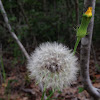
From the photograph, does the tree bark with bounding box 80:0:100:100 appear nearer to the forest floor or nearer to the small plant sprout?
the small plant sprout

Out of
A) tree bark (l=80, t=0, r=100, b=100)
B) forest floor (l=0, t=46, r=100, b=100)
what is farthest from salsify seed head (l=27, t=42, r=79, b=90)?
forest floor (l=0, t=46, r=100, b=100)

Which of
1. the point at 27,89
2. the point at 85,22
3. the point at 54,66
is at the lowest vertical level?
the point at 27,89

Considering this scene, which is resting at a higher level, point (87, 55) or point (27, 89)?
point (87, 55)

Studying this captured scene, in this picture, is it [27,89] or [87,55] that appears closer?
[87,55]

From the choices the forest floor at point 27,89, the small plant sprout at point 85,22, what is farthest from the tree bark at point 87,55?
the forest floor at point 27,89

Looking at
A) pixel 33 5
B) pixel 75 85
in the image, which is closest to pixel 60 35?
pixel 33 5

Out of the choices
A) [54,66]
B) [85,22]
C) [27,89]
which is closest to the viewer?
[85,22]

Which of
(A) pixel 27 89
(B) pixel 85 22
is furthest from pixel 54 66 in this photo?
(A) pixel 27 89

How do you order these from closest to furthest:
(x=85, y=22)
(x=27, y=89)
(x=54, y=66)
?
(x=85, y=22) → (x=54, y=66) → (x=27, y=89)

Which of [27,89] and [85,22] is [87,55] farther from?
Answer: [27,89]
